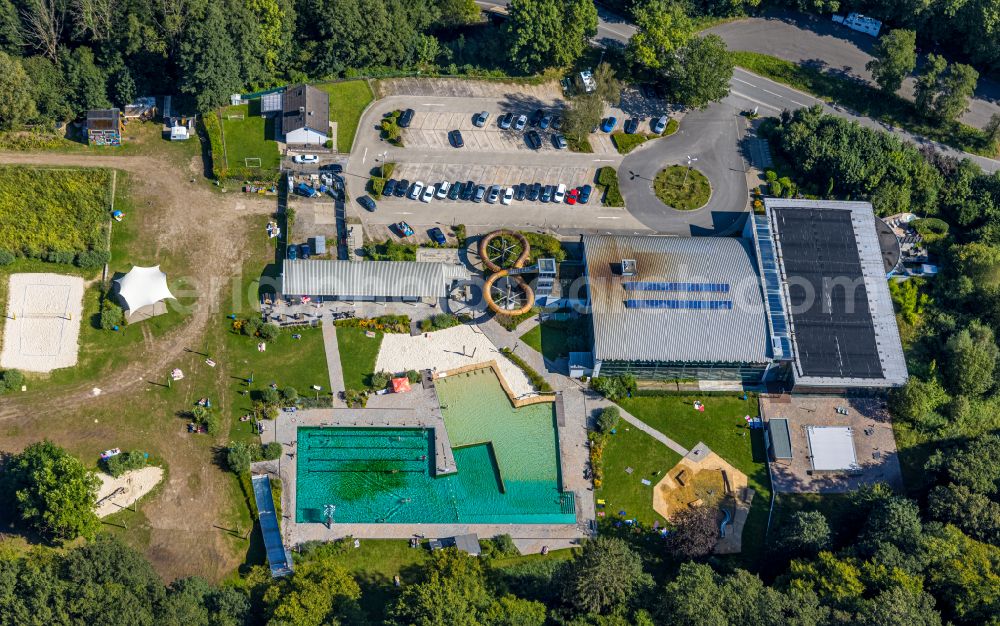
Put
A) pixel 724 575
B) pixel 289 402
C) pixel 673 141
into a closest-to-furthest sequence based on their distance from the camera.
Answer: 1. pixel 724 575
2. pixel 289 402
3. pixel 673 141

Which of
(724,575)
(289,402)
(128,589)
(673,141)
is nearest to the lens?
(128,589)

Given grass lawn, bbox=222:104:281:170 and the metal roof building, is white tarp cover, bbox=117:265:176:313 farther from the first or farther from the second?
grass lawn, bbox=222:104:281:170

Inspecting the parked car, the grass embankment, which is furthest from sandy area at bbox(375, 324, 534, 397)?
the grass embankment

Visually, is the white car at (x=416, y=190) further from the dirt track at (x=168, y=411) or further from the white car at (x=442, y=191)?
the dirt track at (x=168, y=411)

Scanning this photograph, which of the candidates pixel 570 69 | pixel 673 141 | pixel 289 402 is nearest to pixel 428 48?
pixel 570 69

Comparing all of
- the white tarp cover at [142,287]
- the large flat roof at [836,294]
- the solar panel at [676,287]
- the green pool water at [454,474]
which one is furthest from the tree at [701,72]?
the white tarp cover at [142,287]

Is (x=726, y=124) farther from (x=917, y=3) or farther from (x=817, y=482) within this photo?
(x=817, y=482)

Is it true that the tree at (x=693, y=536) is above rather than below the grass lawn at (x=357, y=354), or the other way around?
below
